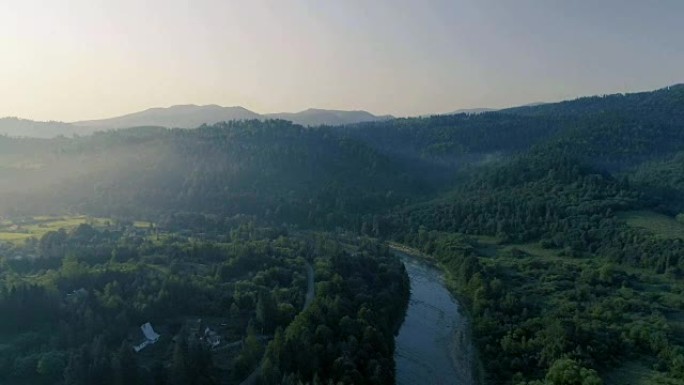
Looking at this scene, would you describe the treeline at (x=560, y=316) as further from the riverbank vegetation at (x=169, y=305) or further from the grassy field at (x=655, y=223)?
the grassy field at (x=655, y=223)

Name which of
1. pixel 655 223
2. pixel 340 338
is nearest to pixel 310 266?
pixel 340 338

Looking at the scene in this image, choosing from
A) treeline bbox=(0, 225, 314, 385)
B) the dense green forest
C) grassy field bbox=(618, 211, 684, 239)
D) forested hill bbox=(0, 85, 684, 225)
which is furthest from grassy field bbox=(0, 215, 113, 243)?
grassy field bbox=(618, 211, 684, 239)

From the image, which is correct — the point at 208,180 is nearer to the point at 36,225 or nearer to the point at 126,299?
the point at 36,225

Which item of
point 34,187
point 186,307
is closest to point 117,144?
point 34,187

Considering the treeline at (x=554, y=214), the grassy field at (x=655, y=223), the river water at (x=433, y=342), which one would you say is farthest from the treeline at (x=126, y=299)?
the grassy field at (x=655, y=223)

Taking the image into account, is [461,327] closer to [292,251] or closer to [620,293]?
[620,293]

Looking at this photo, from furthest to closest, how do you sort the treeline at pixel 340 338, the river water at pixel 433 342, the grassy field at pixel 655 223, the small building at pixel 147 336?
the grassy field at pixel 655 223 < the river water at pixel 433 342 < the small building at pixel 147 336 < the treeline at pixel 340 338

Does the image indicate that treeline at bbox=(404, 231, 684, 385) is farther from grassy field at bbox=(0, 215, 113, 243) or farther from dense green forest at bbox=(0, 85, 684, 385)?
grassy field at bbox=(0, 215, 113, 243)
